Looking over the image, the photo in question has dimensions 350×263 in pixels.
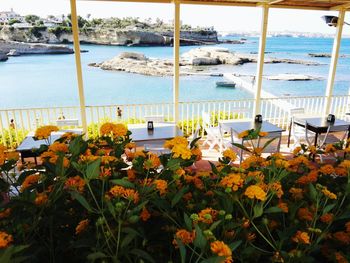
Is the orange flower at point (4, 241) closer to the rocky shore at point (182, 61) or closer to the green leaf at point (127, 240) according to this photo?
the green leaf at point (127, 240)

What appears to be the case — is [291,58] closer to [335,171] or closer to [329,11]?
[329,11]

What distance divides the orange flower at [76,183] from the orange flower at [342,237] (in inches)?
29.2

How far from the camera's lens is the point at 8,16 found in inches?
720

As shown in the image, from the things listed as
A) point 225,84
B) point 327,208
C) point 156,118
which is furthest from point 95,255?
point 225,84

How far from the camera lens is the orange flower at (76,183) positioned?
81cm

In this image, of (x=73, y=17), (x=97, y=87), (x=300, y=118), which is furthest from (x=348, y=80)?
(x=73, y=17)

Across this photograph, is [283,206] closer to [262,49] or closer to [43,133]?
[43,133]

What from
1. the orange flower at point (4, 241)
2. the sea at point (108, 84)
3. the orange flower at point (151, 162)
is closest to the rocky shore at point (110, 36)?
the sea at point (108, 84)

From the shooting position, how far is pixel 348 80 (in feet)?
81.4

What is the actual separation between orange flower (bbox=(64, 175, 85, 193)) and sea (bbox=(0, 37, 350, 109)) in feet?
63.8

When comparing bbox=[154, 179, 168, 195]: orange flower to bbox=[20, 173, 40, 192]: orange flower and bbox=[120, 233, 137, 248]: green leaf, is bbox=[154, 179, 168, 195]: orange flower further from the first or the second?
bbox=[20, 173, 40, 192]: orange flower

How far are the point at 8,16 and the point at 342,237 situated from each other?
2220cm

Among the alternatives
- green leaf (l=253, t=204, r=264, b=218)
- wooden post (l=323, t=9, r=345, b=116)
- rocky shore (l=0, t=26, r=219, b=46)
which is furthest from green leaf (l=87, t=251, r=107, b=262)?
rocky shore (l=0, t=26, r=219, b=46)

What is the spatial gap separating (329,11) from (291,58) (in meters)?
26.3
